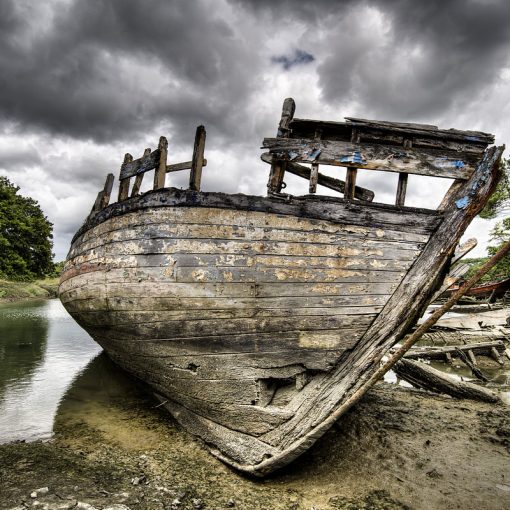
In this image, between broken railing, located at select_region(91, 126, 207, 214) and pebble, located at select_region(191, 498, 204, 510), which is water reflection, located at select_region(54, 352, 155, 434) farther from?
broken railing, located at select_region(91, 126, 207, 214)

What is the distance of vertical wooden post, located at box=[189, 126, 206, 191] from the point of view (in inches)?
161

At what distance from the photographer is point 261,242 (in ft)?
12.1

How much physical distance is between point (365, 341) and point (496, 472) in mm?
2064

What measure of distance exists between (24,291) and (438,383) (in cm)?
3180

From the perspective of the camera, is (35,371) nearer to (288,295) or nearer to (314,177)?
(288,295)

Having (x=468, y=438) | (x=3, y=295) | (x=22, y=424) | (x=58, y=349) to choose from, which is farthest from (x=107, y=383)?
(x=3, y=295)

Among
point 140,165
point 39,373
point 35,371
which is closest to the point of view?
point 140,165

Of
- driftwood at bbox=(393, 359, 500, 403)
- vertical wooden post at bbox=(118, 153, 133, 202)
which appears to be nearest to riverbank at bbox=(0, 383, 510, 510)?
driftwood at bbox=(393, 359, 500, 403)

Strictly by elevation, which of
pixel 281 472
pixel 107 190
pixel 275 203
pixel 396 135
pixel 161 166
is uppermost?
pixel 396 135

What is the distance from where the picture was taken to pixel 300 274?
12.0 ft

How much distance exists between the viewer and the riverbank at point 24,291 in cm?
2615

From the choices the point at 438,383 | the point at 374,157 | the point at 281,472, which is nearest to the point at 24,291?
the point at 438,383

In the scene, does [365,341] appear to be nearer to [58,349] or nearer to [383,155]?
[383,155]

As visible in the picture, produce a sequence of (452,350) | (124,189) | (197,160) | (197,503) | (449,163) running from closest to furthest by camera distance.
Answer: (197,503) → (449,163) → (197,160) → (124,189) → (452,350)
